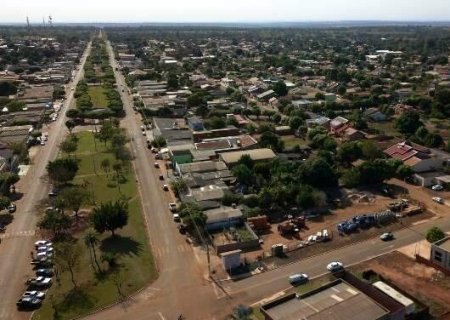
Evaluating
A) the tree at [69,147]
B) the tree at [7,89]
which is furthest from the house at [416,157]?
the tree at [7,89]

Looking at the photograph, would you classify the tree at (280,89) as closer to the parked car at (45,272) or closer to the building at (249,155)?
the building at (249,155)

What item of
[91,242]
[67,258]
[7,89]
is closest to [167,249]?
[91,242]

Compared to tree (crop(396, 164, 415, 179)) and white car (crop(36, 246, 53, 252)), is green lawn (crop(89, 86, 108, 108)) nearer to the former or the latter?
white car (crop(36, 246, 53, 252))

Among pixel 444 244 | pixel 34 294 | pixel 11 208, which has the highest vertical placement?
pixel 444 244

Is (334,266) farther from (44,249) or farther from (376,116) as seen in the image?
(376,116)

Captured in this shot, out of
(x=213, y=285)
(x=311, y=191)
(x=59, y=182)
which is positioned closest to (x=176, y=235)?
(x=213, y=285)

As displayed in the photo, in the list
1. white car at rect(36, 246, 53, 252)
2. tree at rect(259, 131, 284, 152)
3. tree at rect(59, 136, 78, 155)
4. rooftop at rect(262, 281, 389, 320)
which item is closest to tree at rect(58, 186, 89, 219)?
white car at rect(36, 246, 53, 252)

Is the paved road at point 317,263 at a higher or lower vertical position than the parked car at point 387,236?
lower
